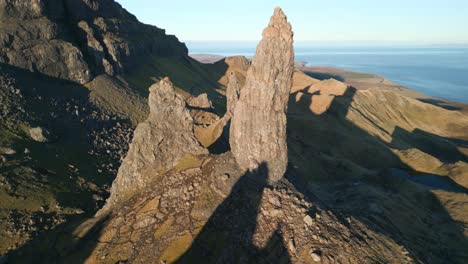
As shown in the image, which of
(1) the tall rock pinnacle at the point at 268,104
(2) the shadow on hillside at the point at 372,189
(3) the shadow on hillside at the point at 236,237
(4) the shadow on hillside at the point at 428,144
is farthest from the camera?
(4) the shadow on hillside at the point at 428,144

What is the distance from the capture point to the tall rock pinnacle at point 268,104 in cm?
3791

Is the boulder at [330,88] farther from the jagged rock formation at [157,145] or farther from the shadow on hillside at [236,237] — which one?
the shadow on hillside at [236,237]

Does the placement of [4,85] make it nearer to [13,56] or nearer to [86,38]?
[13,56]

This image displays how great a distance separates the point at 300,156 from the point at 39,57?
68.0 m

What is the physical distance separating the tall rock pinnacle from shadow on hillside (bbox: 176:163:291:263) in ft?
13.8

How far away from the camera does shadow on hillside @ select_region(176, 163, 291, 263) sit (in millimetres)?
30672

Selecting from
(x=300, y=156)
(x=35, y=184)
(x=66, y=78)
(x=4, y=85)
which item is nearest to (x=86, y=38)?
(x=66, y=78)

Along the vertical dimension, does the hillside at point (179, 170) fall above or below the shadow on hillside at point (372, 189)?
above

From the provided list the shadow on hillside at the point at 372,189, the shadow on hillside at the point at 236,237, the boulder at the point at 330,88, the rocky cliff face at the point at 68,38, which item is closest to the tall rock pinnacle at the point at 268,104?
the shadow on hillside at the point at 236,237

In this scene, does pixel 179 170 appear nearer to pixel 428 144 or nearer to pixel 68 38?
pixel 68 38

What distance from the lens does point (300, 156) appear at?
259 feet

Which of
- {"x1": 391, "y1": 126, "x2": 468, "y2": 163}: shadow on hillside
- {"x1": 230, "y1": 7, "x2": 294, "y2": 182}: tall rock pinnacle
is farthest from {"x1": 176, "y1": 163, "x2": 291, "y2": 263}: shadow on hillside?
{"x1": 391, "y1": 126, "x2": 468, "y2": 163}: shadow on hillside

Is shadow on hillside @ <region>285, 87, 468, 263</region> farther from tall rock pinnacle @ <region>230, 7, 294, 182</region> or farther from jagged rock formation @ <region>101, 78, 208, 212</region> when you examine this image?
jagged rock formation @ <region>101, 78, 208, 212</region>

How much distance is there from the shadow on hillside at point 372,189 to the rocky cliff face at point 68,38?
196 feet
